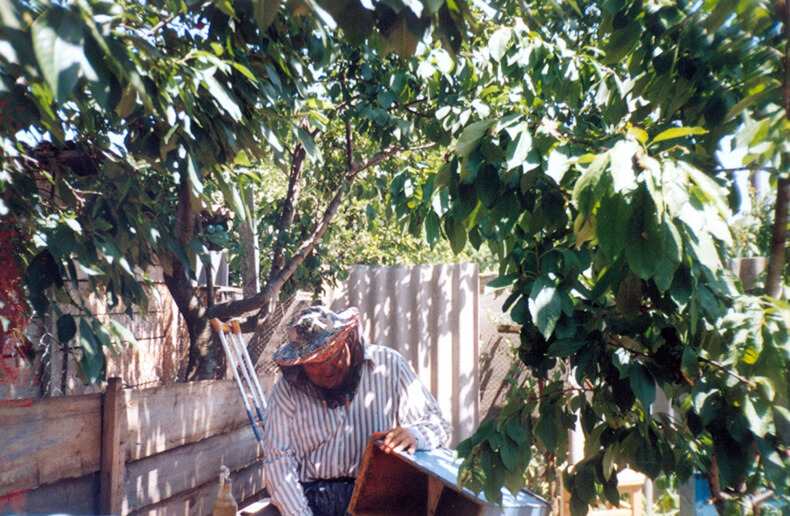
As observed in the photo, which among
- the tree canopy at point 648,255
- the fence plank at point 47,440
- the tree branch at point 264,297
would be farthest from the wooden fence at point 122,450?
the tree canopy at point 648,255

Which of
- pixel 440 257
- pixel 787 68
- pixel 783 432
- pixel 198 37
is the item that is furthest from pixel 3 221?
pixel 440 257

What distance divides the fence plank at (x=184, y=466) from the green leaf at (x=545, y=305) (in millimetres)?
2345

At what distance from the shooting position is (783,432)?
1984 mm

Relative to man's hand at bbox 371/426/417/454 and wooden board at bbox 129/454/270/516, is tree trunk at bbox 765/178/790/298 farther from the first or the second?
wooden board at bbox 129/454/270/516

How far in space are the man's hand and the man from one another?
0.27 metres

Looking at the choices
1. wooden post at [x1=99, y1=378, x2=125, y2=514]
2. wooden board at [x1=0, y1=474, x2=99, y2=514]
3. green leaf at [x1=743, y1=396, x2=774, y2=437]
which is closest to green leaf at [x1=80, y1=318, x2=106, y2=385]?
wooden board at [x1=0, y1=474, x2=99, y2=514]

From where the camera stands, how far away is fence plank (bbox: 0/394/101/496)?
2.46 m

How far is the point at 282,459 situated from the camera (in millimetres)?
3582

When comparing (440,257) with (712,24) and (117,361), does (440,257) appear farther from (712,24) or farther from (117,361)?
(712,24)

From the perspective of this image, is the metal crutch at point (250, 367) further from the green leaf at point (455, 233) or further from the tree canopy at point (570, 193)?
the green leaf at point (455, 233)

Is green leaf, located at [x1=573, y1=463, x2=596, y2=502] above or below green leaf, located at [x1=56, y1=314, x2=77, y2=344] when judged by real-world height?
below

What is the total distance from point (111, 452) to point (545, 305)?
2.23 meters

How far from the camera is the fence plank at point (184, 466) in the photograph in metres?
3.18

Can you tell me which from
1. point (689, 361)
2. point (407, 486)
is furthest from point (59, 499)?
point (689, 361)
